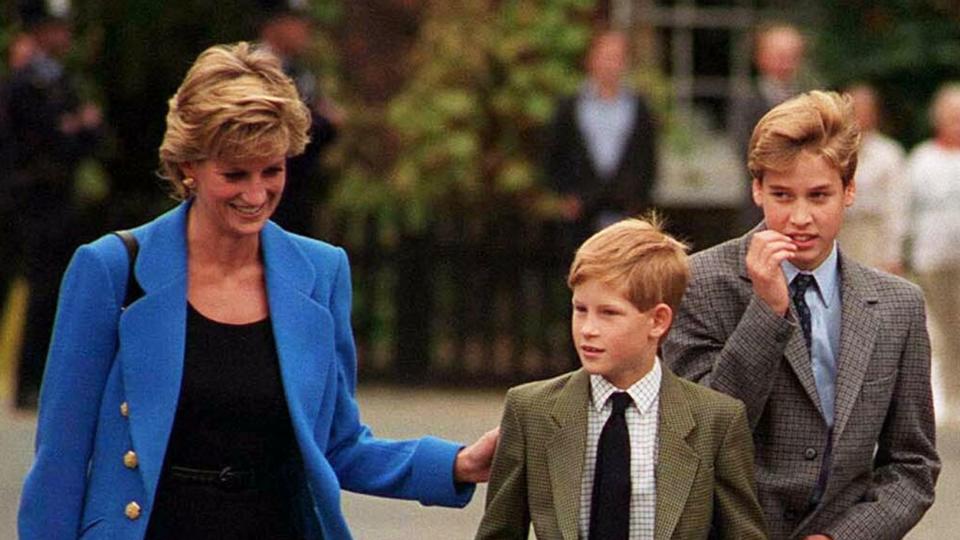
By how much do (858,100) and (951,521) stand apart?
3.64m

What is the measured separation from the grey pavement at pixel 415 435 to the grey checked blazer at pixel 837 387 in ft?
15.8

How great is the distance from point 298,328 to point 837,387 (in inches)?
42.4

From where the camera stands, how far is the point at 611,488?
16.5 ft

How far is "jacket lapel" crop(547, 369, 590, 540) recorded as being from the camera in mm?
5000

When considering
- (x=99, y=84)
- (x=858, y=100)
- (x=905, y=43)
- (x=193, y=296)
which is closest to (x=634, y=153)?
(x=858, y=100)

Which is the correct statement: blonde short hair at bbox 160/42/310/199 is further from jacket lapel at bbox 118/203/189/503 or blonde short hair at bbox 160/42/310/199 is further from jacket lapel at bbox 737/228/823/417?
jacket lapel at bbox 737/228/823/417

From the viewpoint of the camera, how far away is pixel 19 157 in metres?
13.3

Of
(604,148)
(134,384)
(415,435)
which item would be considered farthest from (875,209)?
(134,384)

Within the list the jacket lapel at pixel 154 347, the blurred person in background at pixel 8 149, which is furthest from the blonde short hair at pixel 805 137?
the blurred person in background at pixel 8 149

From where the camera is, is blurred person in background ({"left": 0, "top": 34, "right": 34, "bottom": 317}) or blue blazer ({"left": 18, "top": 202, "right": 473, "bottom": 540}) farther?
blurred person in background ({"left": 0, "top": 34, "right": 34, "bottom": 317})

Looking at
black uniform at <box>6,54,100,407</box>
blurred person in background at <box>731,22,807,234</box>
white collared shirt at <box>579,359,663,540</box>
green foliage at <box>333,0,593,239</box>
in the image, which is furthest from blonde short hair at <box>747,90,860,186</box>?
green foliage at <box>333,0,593,239</box>

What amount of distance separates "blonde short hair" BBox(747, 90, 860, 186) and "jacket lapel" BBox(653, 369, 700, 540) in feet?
1.64

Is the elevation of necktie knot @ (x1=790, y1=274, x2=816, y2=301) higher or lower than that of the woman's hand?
higher

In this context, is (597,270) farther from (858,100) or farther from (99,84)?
(99,84)
